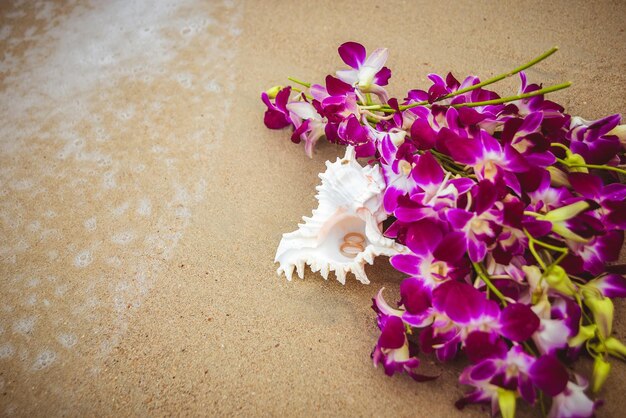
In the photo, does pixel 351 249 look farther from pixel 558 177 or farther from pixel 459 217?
pixel 558 177

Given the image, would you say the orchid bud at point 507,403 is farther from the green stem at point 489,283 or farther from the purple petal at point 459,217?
the purple petal at point 459,217

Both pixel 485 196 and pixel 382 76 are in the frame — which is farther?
pixel 382 76

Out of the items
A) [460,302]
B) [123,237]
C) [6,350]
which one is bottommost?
[6,350]

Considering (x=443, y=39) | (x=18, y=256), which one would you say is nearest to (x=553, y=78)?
(x=443, y=39)

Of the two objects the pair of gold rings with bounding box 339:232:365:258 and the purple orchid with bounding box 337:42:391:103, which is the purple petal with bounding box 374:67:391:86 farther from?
the pair of gold rings with bounding box 339:232:365:258

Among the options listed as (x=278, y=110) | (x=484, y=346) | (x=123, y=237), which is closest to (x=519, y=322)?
(x=484, y=346)

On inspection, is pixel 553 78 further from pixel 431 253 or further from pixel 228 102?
pixel 228 102

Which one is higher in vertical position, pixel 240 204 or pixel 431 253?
pixel 431 253
